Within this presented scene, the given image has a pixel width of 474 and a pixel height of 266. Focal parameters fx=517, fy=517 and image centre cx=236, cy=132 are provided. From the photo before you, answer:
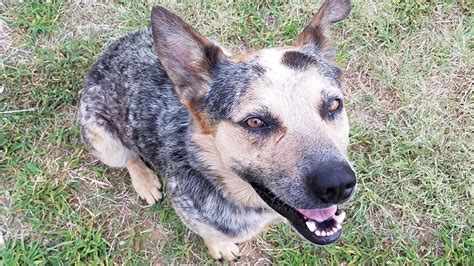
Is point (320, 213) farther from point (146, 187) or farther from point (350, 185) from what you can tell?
point (146, 187)

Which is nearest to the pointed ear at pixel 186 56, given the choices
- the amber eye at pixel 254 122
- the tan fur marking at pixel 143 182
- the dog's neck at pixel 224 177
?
the dog's neck at pixel 224 177

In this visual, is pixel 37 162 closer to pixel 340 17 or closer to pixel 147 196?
pixel 147 196

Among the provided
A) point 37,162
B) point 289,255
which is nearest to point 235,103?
point 289,255

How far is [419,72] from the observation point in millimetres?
5836

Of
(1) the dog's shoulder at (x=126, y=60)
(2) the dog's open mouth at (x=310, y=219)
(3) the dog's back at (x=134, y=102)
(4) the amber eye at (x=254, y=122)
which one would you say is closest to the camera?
(4) the amber eye at (x=254, y=122)

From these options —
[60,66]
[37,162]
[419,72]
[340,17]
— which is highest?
[340,17]

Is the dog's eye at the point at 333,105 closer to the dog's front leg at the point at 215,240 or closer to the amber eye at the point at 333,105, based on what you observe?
the amber eye at the point at 333,105

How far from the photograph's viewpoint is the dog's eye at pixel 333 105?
329 centimetres

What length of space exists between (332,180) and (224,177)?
1.00m

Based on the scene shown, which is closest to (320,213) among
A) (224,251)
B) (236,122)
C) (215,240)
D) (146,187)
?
(236,122)

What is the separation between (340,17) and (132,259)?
2964mm

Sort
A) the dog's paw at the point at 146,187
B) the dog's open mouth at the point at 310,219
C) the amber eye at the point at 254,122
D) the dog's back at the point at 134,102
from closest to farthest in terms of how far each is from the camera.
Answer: the amber eye at the point at 254,122 < the dog's open mouth at the point at 310,219 < the dog's back at the point at 134,102 < the dog's paw at the point at 146,187

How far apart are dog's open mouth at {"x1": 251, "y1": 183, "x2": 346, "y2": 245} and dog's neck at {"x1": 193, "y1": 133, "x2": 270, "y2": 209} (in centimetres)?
29

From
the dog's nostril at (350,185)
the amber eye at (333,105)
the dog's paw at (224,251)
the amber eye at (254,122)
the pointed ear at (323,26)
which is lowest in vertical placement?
the dog's paw at (224,251)
